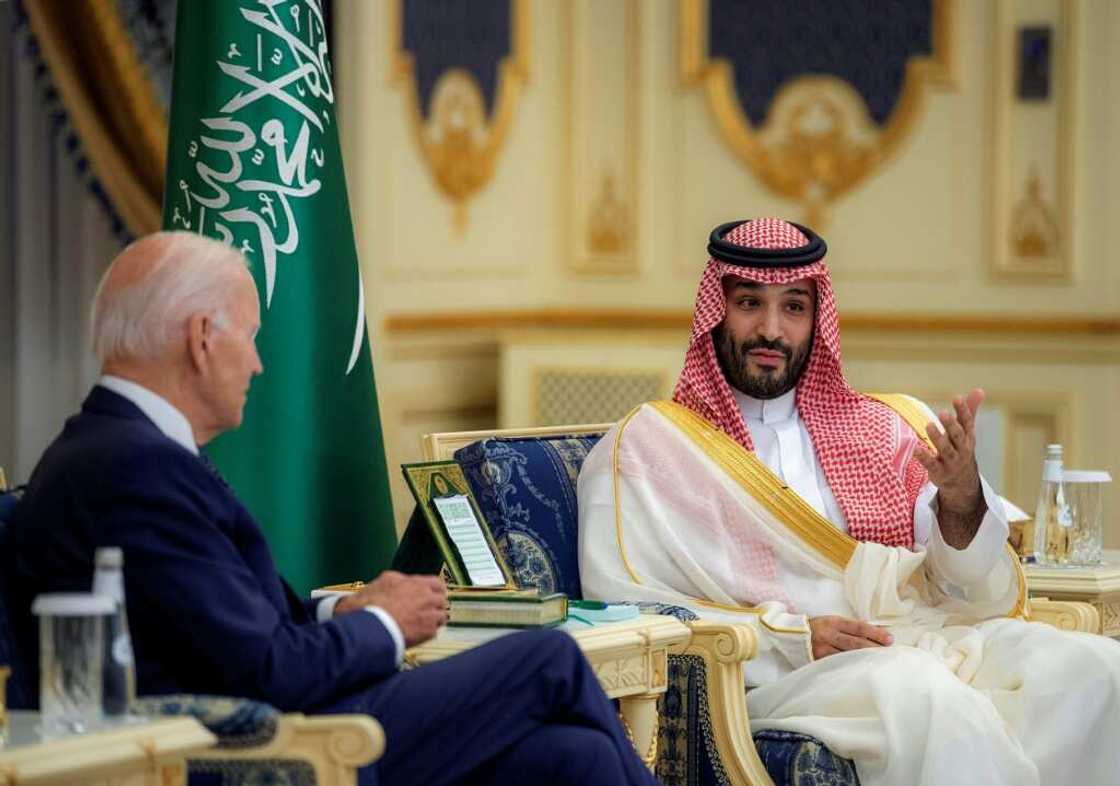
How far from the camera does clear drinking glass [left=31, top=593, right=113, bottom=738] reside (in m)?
2.31

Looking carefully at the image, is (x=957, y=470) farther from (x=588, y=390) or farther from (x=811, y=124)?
(x=811, y=124)

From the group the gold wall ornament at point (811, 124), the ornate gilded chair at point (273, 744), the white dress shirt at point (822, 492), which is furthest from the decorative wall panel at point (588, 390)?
the ornate gilded chair at point (273, 744)

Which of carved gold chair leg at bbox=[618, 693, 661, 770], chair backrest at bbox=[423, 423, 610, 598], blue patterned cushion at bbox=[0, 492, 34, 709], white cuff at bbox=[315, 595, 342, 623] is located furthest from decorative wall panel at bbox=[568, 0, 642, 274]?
blue patterned cushion at bbox=[0, 492, 34, 709]

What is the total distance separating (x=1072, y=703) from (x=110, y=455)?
5.77ft

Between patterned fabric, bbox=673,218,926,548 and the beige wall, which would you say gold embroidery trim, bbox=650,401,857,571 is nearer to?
patterned fabric, bbox=673,218,926,548

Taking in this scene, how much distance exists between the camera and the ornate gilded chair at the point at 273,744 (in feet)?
7.85

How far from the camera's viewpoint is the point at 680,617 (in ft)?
11.3

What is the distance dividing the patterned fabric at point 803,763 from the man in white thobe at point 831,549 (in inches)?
0.8

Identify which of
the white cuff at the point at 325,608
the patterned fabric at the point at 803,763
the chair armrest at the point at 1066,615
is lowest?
the patterned fabric at the point at 803,763

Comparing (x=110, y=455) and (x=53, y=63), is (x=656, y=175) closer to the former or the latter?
(x=53, y=63)

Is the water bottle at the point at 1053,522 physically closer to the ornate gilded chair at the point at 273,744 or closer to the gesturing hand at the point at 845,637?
the gesturing hand at the point at 845,637

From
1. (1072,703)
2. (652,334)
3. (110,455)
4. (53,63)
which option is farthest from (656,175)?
(110,455)

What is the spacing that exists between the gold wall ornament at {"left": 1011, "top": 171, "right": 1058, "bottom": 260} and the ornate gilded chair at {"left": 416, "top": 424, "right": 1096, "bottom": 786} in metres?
3.48

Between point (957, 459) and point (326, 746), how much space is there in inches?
61.7
